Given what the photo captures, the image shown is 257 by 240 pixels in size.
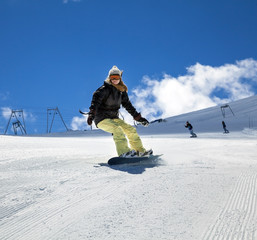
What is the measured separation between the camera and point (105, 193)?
1.77 meters

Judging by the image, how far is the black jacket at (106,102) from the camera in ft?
13.8

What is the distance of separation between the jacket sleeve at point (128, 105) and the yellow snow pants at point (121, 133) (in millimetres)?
519

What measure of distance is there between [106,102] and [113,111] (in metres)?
0.23

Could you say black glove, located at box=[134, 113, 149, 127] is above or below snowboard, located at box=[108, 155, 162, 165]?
above

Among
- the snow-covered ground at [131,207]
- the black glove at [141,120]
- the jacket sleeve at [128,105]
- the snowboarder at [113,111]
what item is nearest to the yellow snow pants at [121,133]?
the snowboarder at [113,111]

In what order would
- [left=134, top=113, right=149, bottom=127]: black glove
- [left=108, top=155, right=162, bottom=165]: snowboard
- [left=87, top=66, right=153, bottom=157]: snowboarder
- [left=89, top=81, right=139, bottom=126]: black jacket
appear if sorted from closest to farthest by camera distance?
[left=108, top=155, right=162, bottom=165]: snowboard, [left=87, top=66, right=153, bottom=157]: snowboarder, [left=89, top=81, right=139, bottom=126]: black jacket, [left=134, top=113, right=149, bottom=127]: black glove

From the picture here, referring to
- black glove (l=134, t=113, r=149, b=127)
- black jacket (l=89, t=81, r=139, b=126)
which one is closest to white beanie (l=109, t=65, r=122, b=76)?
black jacket (l=89, t=81, r=139, b=126)

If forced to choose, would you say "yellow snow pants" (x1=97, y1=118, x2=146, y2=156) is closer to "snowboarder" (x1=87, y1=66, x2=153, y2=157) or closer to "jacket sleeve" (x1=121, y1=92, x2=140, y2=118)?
"snowboarder" (x1=87, y1=66, x2=153, y2=157)

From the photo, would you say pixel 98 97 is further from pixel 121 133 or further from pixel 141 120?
pixel 141 120

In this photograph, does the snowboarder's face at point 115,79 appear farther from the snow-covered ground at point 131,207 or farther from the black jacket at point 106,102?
the snow-covered ground at point 131,207

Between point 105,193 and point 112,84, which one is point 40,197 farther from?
point 112,84

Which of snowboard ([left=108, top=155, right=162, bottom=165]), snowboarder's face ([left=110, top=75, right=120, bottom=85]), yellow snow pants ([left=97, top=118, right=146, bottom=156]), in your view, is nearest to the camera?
snowboard ([left=108, top=155, right=162, bottom=165])

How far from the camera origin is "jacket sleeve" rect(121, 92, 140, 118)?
4754mm

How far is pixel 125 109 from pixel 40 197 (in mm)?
3363
